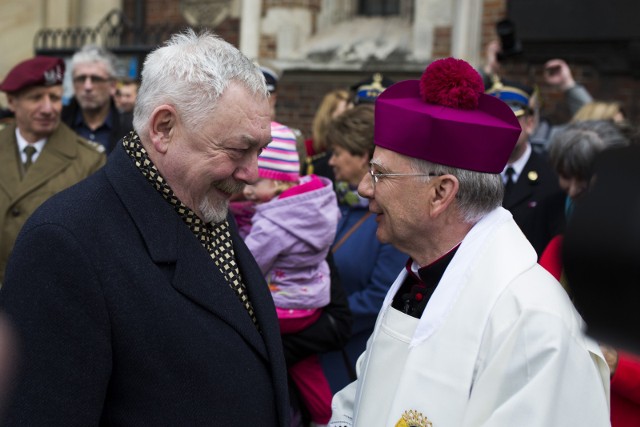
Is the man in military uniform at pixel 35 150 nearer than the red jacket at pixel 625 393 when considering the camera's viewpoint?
No

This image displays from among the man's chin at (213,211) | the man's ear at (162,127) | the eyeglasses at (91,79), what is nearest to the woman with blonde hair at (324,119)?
the eyeglasses at (91,79)

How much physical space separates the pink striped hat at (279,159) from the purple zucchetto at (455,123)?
1.33 meters

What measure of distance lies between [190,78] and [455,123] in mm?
671

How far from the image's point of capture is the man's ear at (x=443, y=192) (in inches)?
85.8

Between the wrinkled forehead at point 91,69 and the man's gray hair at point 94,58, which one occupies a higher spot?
the man's gray hair at point 94,58

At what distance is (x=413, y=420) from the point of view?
1.96 meters

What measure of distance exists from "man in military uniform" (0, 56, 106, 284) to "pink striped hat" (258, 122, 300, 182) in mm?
1212

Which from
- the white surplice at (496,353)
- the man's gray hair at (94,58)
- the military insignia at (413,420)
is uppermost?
the man's gray hair at (94,58)

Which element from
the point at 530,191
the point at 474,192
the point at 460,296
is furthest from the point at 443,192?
the point at 530,191

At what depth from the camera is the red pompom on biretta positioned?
7.04ft

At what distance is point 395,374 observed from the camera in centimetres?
214

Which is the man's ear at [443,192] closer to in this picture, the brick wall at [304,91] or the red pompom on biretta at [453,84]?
the red pompom on biretta at [453,84]

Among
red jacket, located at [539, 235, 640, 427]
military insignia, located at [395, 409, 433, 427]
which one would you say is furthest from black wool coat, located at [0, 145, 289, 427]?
red jacket, located at [539, 235, 640, 427]

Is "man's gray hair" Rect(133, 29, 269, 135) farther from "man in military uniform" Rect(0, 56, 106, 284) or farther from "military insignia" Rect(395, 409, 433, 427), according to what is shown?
"man in military uniform" Rect(0, 56, 106, 284)
